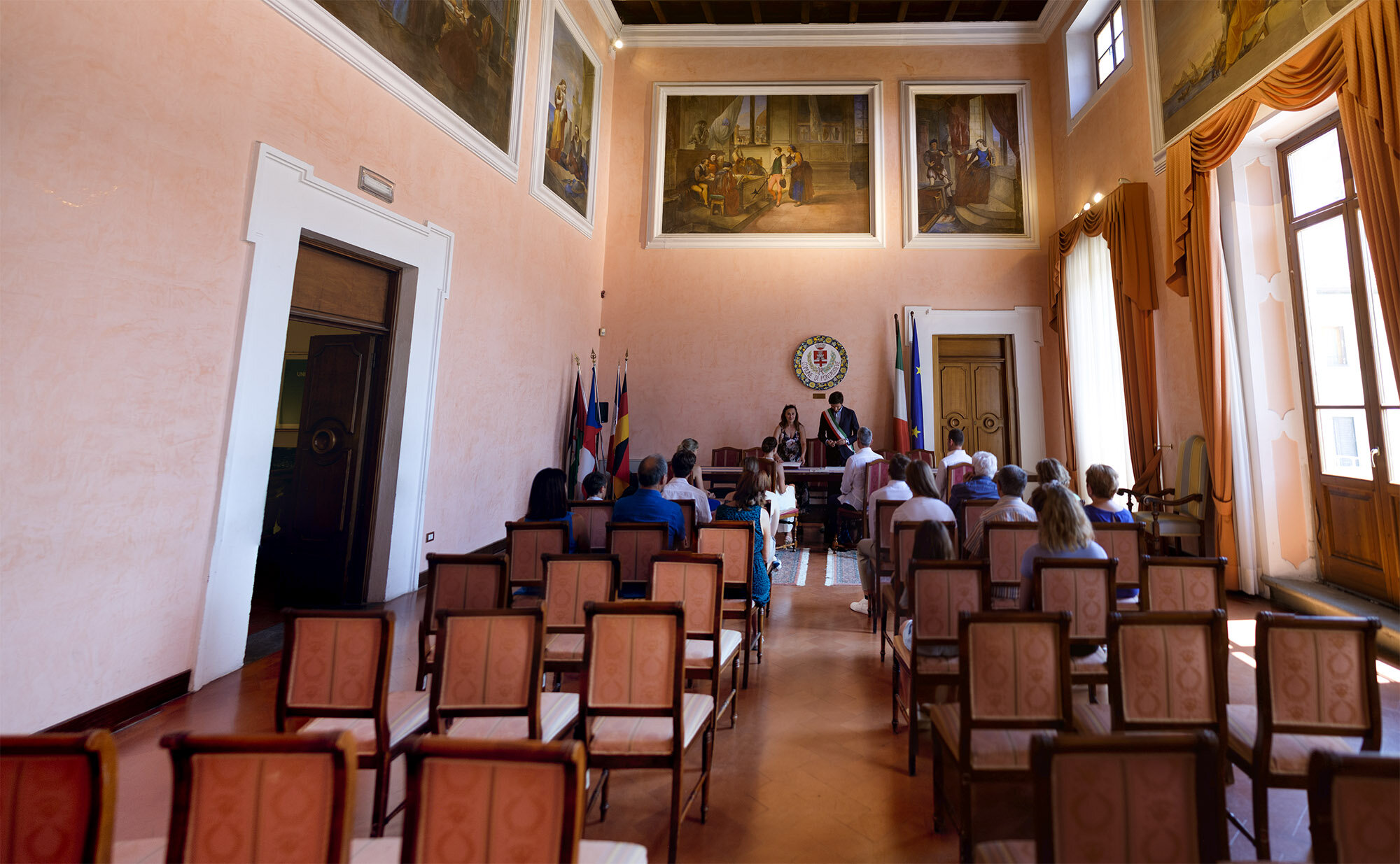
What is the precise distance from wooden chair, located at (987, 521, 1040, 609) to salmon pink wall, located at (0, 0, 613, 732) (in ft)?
15.8

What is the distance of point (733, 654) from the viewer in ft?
10.5

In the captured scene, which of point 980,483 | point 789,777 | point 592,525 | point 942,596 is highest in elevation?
point 980,483

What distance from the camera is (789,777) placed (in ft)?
8.69

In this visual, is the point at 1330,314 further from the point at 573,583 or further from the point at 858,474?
the point at 573,583

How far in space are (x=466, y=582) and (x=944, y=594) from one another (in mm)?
2327

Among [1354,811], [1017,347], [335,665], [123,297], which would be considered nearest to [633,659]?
[335,665]

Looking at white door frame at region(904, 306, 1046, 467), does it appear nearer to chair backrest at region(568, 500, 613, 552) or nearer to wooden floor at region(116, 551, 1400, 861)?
wooden floor at region(116, 551, 1400, 861)

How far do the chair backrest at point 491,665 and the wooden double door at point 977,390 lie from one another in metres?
8.89

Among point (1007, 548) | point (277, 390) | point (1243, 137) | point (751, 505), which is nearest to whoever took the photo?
point (1007, 548)

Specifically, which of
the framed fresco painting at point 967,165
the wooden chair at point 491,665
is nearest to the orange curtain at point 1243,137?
the framed fresco painting at point 967,165

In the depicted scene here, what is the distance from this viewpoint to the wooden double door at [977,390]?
981cm

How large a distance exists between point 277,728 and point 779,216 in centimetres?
977

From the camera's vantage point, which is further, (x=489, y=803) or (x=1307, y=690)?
(x=1307, y=690)

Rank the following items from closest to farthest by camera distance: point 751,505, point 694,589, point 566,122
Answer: point 694,589 → point 751,505 → point 566,122
